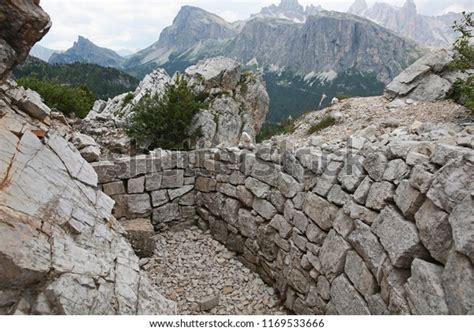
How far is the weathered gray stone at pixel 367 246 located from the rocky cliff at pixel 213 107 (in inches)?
252

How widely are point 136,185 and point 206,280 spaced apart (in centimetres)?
303

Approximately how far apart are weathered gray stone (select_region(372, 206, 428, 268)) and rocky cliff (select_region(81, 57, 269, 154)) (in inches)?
272

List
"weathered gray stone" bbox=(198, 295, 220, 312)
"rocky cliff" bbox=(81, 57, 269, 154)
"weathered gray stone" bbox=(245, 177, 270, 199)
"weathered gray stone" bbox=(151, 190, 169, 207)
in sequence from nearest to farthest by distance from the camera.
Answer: "weathered gray stone" bbox=(198, 295, 220, 312)
"weathered gray stone" bbox=(245, 177, 270, 199)
"weathered gray stone" bbox=(151, 190, 169, 207)
"rocky cliff" bbox=(81, 57, 269, 154)

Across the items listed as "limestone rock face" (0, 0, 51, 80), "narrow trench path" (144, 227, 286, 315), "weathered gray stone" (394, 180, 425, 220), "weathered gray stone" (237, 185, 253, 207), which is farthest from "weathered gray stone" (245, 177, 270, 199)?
"limestone rock face" (0, 0, 51, 80)

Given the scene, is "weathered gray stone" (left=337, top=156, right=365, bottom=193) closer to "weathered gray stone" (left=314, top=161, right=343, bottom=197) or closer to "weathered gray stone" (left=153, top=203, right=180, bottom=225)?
"weathered gray stone" (left=314, top=161, right=343, bottom=197)

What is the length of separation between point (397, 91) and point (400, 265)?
7497 mm

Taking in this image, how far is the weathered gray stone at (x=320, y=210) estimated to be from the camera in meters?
6.04

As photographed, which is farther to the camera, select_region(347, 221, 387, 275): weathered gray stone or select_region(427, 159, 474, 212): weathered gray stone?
select_region(347, 221, 387, 275): weathered gray stone

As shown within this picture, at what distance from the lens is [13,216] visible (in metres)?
4.09

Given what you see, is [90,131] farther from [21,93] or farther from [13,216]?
[13,216]

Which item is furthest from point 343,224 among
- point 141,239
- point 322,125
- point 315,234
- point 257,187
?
point 322,125

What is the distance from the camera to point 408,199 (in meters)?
4.43

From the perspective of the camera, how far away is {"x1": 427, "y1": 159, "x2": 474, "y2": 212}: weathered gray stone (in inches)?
145

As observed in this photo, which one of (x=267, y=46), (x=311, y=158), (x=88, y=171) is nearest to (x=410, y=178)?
(x=311, y=158)
